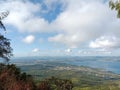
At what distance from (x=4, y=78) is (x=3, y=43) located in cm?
863

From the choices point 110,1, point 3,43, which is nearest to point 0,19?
point 3,43

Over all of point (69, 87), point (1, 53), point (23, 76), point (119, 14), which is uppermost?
point (119, 14)

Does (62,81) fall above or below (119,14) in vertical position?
below

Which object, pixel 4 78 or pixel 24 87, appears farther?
pixel 4 78

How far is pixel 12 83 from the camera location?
2870 centimetres

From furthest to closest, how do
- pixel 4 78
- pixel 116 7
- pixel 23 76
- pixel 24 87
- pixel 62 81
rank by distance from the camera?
pixel 62 81, pixel 23 76, pixel 4 78, pixel 24 87, pixel 116 7

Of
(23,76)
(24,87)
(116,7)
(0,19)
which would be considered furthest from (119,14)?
(23,76)

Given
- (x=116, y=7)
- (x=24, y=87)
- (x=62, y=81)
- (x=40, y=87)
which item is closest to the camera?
(x=116, y=7)

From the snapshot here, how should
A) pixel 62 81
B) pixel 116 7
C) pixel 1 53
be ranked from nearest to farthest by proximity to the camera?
1. pixel 116 7
2. pixel 1 53
3. pixel 62 81

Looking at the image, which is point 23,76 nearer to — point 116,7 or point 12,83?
point 12,83

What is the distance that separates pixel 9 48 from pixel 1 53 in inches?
62.9

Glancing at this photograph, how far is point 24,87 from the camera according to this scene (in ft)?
91.7

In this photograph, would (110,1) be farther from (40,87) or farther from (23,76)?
(23,76)

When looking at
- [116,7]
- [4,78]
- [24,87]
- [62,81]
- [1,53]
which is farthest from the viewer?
[62,81]
